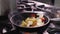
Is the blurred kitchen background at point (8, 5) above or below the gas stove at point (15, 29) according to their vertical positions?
above

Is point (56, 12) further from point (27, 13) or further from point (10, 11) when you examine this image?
point (10, 11)

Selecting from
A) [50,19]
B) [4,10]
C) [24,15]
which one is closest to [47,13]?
Result: [50,19]

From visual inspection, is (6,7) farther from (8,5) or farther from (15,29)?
(15,29)

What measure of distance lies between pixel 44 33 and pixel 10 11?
0.26 meters

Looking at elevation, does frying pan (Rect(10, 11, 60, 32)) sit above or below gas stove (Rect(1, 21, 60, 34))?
above

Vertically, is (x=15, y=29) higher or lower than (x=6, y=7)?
lower

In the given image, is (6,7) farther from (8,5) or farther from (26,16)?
(26,16)

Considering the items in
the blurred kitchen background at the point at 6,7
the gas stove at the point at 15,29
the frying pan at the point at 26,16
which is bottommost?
the gas stove at the point at 15,29

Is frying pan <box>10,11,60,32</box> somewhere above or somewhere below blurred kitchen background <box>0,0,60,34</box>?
below

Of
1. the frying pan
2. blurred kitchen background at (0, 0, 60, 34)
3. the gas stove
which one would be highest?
blurred kitchen background at (0, 0, 60, 34)

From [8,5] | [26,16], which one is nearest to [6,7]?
[8,5]

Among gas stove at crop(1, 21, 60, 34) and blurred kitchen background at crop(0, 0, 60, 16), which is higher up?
blurred kitchen background at crop(0, 0, 60, 16)

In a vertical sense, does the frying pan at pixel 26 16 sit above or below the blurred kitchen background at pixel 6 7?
below

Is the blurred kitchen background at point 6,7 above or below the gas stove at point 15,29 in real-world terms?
above
